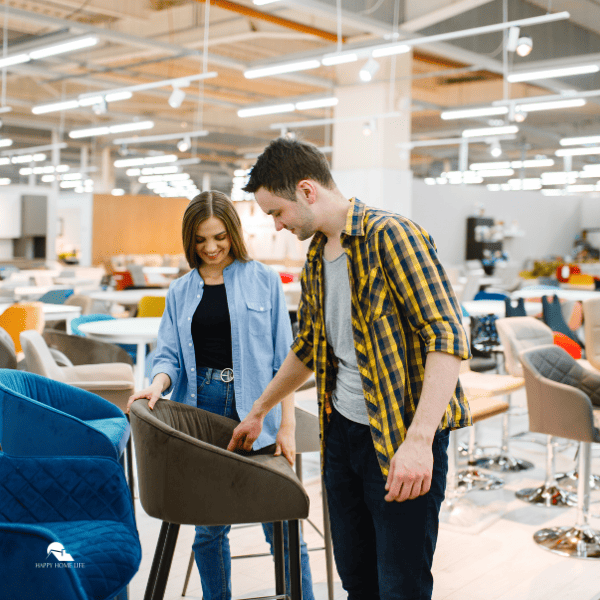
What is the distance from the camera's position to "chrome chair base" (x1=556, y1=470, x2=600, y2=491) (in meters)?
4.14

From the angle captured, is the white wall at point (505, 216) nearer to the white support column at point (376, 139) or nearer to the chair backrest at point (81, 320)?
the white support column at point (376, 139)

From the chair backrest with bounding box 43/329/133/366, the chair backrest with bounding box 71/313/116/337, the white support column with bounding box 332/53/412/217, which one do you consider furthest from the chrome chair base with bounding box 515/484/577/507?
the white support column with bounding box 332/53/412/217

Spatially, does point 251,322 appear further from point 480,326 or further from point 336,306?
point 480,326

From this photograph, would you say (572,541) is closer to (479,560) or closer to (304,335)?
(479,560)

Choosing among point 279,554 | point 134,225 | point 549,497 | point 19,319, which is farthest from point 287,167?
point 134,225

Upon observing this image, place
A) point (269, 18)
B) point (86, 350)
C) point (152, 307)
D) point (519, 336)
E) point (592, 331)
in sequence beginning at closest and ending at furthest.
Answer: point (592, 331), point (519, 336), point (86, 350), point (152, 307), point (269, 18)

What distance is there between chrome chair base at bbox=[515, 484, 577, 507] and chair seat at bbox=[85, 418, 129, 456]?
95.7 inches

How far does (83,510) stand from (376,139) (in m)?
12.3

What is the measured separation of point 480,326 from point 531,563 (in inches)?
84.0

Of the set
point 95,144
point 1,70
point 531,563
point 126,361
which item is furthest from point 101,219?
point 531,563

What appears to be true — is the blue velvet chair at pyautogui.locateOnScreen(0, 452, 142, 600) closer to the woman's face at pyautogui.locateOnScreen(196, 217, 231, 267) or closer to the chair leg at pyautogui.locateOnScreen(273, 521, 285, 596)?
the chair leg at pyautogui.locateOnScreen(273, 521, 285, 596)

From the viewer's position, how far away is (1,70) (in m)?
14.4

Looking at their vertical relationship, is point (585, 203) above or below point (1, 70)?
below

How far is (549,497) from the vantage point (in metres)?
3.88
